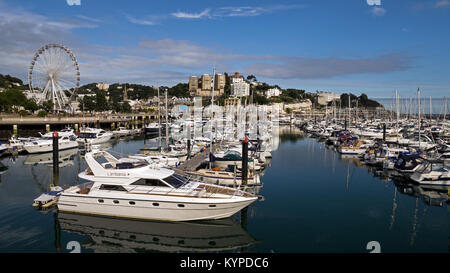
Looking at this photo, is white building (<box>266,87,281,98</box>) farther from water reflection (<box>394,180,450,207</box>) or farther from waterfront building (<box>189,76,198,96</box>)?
water reflection (<box>394,180,450,207</box>)

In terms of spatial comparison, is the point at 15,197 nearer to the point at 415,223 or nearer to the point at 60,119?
the point at 415,223

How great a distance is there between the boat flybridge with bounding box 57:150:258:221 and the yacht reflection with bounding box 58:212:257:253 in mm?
349

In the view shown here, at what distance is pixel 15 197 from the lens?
19.2 metres

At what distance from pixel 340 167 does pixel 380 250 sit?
18.6 m

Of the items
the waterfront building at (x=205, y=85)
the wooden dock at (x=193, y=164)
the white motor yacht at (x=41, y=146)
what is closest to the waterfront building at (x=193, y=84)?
the waterfront building at (x=205, y=85)

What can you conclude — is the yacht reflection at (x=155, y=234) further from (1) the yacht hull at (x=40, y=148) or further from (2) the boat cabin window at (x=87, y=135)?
(2) the boat cabin window at (x=87, y=135)

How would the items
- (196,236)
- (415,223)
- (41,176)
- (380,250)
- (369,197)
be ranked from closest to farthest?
1. (380,250)
2. (196,236)
3. (415,223)
4. (369,197)
5. (41,176)

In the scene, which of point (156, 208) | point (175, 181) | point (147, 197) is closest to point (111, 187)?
point (147, 197)

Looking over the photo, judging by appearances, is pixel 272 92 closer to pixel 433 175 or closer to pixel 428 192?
pixel 433 175

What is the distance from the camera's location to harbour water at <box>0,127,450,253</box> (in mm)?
13242

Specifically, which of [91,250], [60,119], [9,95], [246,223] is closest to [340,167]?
[246,223]

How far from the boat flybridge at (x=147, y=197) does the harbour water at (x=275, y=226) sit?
21.0 inches

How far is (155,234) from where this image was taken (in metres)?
14.0

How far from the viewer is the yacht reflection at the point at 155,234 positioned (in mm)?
13172
